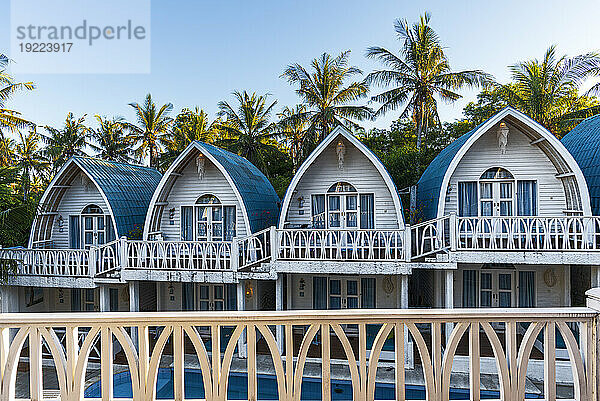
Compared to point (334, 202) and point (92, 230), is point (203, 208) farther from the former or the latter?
point (334, 202)

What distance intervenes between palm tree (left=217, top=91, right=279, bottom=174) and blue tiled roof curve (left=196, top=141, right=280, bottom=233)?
40.4ft

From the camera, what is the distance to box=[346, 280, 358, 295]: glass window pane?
13109mm

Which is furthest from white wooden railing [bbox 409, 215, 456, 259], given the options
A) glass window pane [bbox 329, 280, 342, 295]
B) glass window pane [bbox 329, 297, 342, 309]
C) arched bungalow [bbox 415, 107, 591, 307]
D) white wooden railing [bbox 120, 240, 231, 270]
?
white wooden railing [bbox 120, 240, 231, 270]

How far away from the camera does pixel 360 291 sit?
515 inches

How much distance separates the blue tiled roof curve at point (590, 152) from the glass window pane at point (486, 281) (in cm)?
319

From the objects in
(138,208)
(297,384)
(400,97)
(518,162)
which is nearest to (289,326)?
(297,384)

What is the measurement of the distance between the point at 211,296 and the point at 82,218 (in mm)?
4857

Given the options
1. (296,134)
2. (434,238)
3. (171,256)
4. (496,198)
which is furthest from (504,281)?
(296,134)

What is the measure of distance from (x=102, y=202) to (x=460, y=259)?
35.3 feet

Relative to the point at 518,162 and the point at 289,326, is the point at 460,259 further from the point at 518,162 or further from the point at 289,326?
the point at 289,326

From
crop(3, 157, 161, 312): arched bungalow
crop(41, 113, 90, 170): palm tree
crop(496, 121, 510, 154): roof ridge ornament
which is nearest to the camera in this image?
crop(496, 121, 510, 154): roof ridge ornament

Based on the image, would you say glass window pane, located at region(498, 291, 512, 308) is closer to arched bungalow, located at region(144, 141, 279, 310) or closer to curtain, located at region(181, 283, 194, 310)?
arched bungalow, located at region(144, 141, 279, 310)

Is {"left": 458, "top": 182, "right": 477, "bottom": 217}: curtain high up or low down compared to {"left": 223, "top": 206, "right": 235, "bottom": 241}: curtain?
up

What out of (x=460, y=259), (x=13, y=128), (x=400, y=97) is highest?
→ (x=400, y=97)
